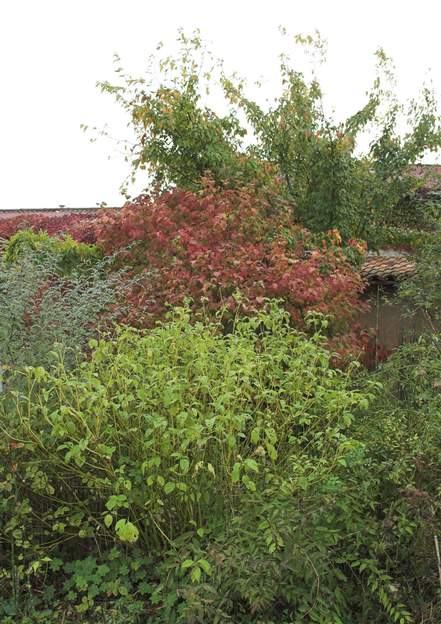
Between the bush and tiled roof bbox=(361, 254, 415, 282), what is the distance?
6.32m

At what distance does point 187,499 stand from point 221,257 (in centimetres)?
355

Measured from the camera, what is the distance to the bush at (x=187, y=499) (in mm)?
4031

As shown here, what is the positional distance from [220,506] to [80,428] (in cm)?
92

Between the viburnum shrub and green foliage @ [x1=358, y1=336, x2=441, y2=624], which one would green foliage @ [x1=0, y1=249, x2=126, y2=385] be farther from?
green foliage @ [x1=358, y1=336, x2=441, y2=624]

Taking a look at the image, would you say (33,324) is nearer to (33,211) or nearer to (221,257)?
(221,257)

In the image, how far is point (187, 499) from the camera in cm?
439

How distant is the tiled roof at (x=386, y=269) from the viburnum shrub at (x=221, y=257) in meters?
2.34

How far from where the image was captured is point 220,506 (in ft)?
15.4

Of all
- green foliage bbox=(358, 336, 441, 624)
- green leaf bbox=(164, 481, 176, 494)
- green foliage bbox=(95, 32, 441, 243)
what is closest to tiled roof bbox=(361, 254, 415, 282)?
green foliage bbox=(95, 32, 441, 243)

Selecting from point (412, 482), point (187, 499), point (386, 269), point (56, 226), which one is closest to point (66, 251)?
point (386, 269)

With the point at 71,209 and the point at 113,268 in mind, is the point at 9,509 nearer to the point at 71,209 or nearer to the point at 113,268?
the point at 113,268

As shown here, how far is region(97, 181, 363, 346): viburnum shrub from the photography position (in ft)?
24.3

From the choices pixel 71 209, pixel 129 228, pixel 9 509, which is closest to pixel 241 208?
pixel 129 228

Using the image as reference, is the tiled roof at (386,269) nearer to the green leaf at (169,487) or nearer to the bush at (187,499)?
the bush at (187,499)
